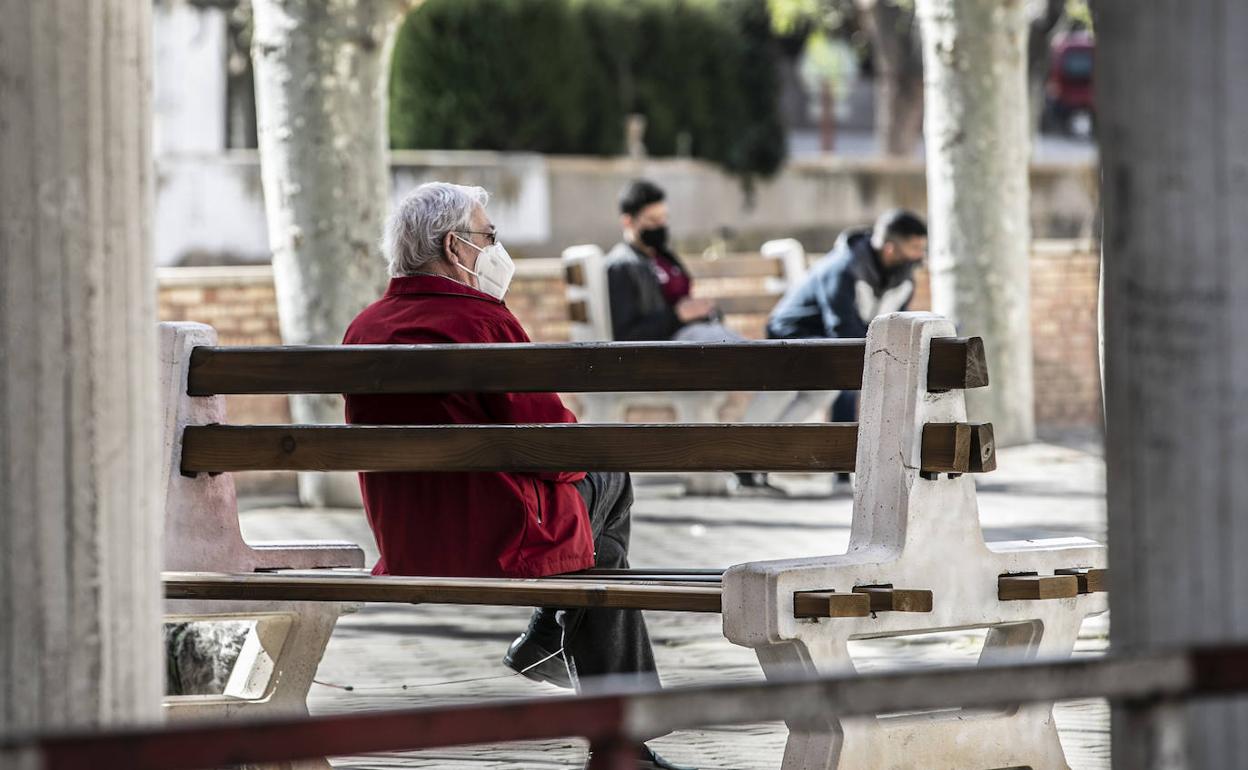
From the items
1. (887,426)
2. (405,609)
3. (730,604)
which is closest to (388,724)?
(730,604)

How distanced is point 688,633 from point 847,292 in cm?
463

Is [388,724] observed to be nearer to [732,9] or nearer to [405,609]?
[405,609]

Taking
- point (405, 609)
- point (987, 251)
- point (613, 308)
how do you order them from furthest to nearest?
point (987, 251), point (613, 308), point (405, 609)

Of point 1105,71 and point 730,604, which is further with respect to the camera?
point 730,604

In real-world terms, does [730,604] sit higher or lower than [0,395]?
lower

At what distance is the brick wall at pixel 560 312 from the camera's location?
13617 mm

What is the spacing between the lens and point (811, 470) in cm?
485

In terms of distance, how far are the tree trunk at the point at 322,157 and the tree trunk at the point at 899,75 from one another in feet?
58.7

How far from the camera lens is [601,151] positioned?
25297mm

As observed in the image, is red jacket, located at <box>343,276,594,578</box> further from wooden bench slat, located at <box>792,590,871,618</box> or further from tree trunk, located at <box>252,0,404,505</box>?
tree trunk, located at <box>252,0,404,505</box>

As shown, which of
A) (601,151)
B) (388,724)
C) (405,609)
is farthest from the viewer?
(601,151)

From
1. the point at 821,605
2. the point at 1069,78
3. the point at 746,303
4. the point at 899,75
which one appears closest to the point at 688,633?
the point at 821,605

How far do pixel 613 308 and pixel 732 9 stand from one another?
643 inches

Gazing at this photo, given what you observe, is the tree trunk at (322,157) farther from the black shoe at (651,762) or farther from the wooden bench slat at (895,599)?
the wooden bench slat at (895,599)
